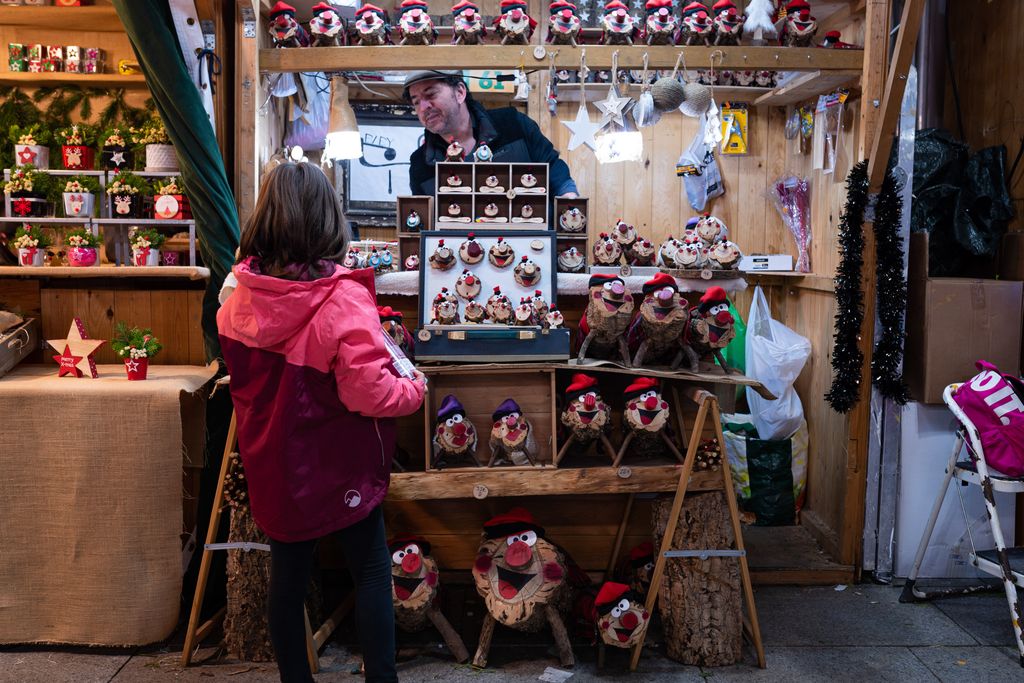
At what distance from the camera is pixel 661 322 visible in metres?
2.78

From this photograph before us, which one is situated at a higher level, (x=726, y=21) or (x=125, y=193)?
(x=726, y=21)

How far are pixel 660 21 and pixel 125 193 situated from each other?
2056mm

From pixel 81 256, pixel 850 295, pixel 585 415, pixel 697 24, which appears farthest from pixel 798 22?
pixel 81 256

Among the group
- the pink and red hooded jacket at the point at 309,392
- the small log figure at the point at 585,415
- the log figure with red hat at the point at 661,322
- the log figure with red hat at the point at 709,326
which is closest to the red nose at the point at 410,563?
the small log figure at the point at 585,415

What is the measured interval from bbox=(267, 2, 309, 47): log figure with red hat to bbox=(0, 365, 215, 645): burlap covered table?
1379 millimetres

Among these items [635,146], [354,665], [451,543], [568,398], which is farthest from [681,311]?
[354,665]

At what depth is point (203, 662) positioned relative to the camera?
275cm

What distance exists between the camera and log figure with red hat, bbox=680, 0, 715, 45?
329 centimetres

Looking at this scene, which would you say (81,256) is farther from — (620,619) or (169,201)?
(620,619)

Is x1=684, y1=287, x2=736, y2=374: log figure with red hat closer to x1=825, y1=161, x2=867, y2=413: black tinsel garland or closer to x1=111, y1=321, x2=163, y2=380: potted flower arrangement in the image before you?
x1=825, y1=161, x2=867, y2=413: black tinsel garland

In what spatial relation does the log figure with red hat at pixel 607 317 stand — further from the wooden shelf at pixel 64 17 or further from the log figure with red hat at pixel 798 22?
the wooden shelf at pixel 64 17

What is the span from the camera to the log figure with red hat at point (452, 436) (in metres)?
2.82

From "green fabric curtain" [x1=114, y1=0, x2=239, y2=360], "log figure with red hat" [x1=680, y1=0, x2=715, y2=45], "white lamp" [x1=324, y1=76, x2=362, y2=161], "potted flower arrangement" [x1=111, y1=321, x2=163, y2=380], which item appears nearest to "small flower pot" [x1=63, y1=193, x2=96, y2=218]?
"green fabric curtain" [x1=114, y1=0, x2=239, y2=360]

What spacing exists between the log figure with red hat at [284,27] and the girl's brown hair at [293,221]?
1489mm
